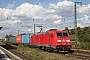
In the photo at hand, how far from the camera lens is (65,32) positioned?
2792 centimetres

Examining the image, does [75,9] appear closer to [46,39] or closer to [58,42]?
[46,39]

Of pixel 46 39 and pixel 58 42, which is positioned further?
pixel 46 39

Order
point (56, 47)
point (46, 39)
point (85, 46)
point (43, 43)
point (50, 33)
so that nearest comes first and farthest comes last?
point (56, 47) → point (50, 33) → point (46, 39) → point (43, 43) → point (85, 46)

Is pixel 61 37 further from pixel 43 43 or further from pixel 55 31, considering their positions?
pixel 43 43

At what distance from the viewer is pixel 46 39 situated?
3111 centimetres

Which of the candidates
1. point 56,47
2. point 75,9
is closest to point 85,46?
point 75,9

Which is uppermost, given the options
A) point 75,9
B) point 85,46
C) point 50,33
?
point 75,9

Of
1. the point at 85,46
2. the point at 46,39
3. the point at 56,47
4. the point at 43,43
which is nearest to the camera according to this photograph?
the point at 56,47

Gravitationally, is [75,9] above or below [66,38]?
above

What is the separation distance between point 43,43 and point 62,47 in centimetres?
676

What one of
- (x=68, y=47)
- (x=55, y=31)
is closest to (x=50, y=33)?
(x=55, y=31)

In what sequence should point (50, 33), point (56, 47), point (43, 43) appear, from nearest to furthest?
point (56, 47) → point (50, 33) → point (43, 43)

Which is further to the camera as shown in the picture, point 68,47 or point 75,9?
point 75,9

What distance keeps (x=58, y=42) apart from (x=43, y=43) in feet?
21.7
